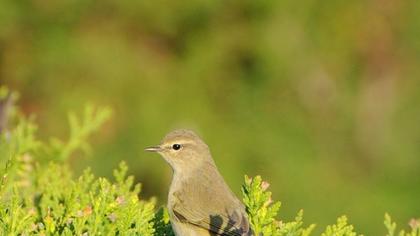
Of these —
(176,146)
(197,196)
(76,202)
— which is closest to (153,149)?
(176,146)

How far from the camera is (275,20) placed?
11227 mm

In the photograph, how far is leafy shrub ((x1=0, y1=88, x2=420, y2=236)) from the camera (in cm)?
413

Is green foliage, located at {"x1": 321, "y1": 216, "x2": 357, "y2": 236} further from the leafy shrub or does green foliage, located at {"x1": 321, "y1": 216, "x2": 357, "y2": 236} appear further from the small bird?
the small bird

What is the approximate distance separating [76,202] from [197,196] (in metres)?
1.02

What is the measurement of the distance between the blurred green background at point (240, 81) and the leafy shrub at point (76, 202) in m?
4.56

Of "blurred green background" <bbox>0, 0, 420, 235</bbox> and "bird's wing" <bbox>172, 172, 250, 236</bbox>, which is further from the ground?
"blurred green background" <bbox>0, 0, 420, 235</bbox>

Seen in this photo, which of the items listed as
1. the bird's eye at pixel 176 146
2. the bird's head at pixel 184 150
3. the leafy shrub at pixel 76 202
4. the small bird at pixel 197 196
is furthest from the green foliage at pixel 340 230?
the bird's eye at pixel 176 146

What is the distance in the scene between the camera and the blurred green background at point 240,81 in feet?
35.9

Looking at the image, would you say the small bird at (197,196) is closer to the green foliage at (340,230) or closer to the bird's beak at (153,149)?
the bird's beak at (153,149)

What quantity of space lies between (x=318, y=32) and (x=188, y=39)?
150 centimetres

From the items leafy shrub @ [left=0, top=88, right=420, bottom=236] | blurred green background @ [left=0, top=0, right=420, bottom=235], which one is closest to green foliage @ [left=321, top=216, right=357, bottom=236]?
leafy shrub @ [left=0, top=88, right=420, bottom=236]

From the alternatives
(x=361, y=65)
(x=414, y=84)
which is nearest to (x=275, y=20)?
(x=361, y=65)

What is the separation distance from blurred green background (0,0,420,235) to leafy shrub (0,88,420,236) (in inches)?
179

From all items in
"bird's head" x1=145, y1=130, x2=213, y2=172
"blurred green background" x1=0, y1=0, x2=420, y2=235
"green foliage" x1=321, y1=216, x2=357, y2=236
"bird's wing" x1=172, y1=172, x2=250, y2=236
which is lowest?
"green foliage" x1=321, y1=216, x2=357, y2=236
